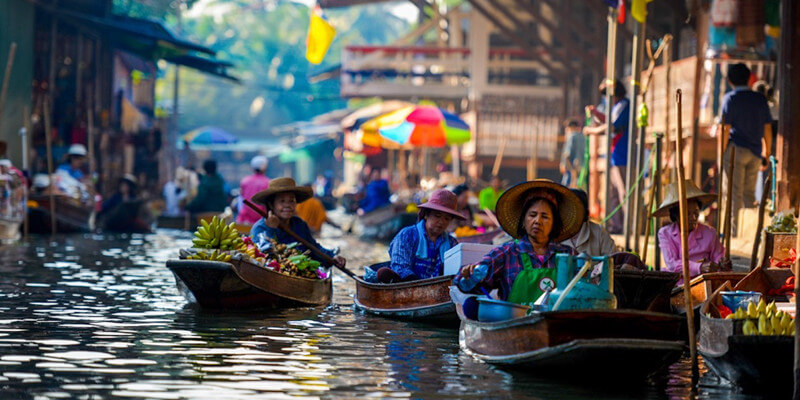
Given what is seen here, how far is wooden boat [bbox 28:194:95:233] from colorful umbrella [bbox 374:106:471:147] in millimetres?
5940

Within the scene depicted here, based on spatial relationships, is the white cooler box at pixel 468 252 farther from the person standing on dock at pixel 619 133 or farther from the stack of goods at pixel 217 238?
the person standing on dock at pixel 619 133

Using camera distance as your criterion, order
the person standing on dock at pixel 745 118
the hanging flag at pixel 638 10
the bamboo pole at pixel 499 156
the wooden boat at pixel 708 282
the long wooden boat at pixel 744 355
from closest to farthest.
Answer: the long wooden boat at pixel 744 355
the wooden boat at pixel 708 282
the person standing on dock at pixel 745 118
the hanging flag at pixel 638 10
the bamboo pole at pixel 499 156

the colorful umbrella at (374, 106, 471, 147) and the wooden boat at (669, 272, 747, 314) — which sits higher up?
the colorful umbrella at (374, 106, 471, 147)

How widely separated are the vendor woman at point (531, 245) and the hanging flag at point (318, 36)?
1390cm

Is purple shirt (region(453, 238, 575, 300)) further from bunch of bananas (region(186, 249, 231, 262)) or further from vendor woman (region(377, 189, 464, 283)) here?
bunch of bananas (region(186, 249, 231, 262))

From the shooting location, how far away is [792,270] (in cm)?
934

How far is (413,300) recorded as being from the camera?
424 inches

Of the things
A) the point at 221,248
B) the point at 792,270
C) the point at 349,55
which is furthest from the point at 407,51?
the point at 792,270

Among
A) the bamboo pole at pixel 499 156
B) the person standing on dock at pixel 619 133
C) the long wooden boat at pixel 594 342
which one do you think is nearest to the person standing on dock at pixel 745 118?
the person standing on dock at pixel 619 133

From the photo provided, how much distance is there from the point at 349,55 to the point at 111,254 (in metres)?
13.2

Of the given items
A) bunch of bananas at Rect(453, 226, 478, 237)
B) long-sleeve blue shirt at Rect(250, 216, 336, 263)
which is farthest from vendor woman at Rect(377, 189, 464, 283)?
bunch of bananas at Rect(453, 226, 478, 237)

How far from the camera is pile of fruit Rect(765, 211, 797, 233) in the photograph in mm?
10547

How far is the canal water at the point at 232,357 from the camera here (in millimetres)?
7266

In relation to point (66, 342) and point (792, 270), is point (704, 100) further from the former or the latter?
point (66, 342)
